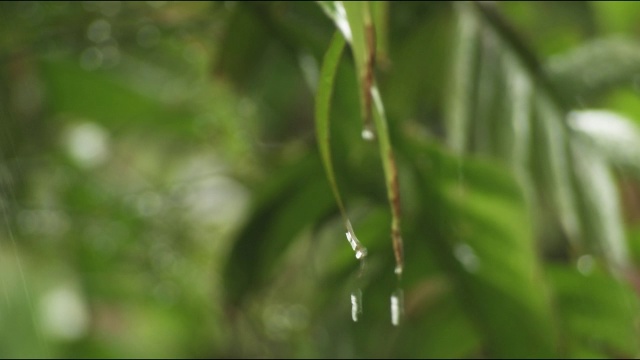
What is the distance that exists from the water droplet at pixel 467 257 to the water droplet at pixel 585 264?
80 mm

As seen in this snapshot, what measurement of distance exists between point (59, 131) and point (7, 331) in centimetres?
29

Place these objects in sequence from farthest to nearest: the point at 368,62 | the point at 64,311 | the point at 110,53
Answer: the point at 64,311
the point at 110,53
the point at 368,62

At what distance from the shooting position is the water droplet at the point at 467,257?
1.98ft

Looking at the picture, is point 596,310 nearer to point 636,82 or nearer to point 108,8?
point 636,82

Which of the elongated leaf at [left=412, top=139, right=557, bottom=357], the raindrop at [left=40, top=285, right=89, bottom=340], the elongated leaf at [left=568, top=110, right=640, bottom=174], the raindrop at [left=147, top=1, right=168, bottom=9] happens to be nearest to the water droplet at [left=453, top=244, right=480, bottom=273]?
the elongated leaf at [left=412, top=139, right=557, bottom=357]

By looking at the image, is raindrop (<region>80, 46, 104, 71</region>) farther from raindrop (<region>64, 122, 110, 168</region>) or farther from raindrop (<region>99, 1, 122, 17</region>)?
raindrop (<region>64, 122, 110, 168</region>)

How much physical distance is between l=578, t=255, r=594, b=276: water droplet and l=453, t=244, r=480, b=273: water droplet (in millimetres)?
80

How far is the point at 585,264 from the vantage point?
0.66 meters

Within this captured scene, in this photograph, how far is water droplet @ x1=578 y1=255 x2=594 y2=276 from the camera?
2.07 feet

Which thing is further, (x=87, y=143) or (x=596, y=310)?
(x=87, y=143)

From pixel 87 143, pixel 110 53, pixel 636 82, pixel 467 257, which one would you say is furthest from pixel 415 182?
pixel 87 143

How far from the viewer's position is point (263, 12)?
58 centimetres

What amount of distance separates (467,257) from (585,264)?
104 millimetres

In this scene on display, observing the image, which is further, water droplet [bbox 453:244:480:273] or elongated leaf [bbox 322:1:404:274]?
water droplet [bbox 453:244:480:273]
